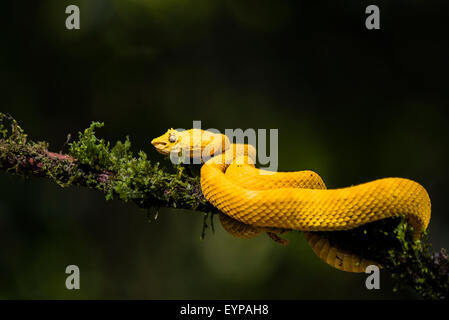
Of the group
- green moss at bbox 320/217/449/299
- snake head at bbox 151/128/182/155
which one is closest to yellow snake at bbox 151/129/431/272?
green moss at bbox 320/217/449/299

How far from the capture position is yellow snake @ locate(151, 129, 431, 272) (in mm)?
1457

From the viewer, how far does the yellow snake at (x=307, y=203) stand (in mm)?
1457

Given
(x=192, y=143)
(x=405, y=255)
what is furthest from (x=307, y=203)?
(x=192, y=143)

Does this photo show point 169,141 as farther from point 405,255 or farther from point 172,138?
point 405,255

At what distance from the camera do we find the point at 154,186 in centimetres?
174

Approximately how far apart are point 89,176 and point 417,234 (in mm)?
1376

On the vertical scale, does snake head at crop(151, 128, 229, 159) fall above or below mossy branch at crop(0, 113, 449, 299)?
above

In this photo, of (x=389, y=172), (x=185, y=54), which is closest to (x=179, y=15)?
(x=185, y=54)

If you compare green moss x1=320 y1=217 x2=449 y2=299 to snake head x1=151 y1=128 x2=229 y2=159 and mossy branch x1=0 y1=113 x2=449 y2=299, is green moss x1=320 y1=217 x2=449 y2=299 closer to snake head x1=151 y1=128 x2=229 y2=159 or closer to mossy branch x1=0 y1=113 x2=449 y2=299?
mossy branch x1=0 y1=113 x2=449 y2=299

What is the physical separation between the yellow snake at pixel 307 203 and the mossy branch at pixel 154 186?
0.23 feet

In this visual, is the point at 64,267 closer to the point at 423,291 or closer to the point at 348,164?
the point at 348,164

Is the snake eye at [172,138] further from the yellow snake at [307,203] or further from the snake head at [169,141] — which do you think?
the yellow snake at [307,203]

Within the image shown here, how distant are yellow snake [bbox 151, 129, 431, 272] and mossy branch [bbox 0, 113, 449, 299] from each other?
0.23 feet

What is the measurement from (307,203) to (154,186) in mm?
649
